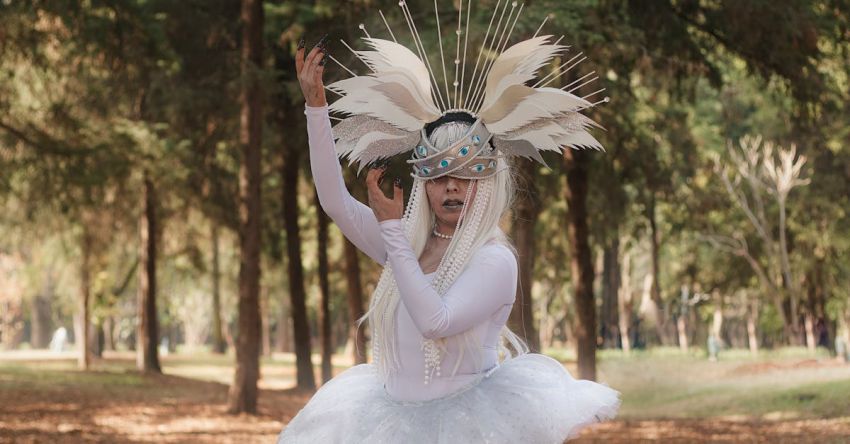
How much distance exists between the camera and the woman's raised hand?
3.51 metres

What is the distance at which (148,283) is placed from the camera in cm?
2780

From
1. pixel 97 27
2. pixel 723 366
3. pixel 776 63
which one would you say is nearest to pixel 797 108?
pixel 776 63

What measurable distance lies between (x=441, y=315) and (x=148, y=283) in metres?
25.2

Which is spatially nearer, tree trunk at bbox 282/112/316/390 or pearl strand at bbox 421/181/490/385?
pearl strand at bbox 421/181/490/385

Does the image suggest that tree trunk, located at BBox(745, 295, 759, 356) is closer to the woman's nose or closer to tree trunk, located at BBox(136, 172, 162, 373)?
tree trunk, located at BBox(136, 172, 162, 373)

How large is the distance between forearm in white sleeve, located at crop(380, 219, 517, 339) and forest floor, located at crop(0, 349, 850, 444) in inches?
464

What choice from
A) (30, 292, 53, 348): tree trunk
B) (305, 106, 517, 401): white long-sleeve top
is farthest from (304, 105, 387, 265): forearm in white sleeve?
(30, 292, 53, 348): tree trunk

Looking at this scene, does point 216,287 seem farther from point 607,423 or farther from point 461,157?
point 461,157

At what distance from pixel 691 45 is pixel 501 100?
11683 mm

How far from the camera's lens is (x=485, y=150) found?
153 inches

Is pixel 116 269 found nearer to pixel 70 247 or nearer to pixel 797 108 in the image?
pixel 70 247

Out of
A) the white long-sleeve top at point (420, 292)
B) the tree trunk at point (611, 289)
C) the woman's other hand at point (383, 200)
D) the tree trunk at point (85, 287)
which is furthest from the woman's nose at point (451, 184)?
the tree trunk at point (611, 289)

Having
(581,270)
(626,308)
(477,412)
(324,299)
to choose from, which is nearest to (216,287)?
(324,299)

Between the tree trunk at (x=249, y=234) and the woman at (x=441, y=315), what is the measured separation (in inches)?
538
